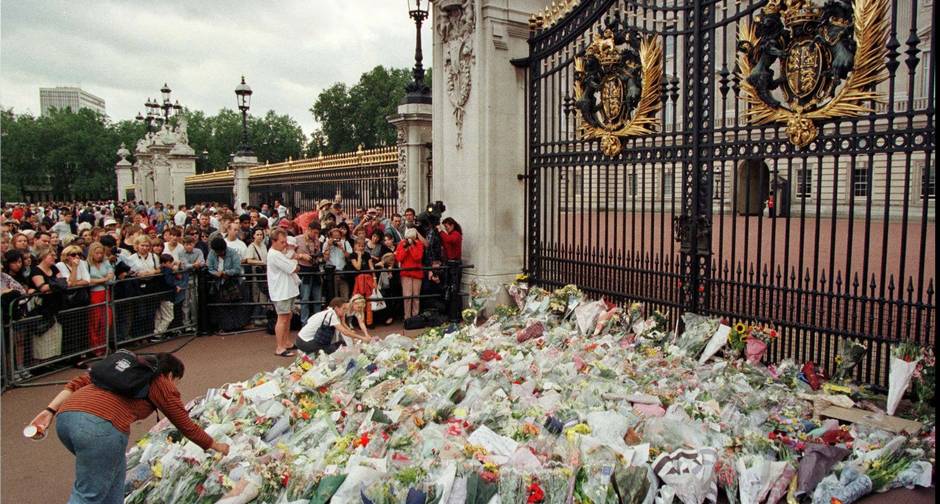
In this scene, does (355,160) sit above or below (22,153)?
below

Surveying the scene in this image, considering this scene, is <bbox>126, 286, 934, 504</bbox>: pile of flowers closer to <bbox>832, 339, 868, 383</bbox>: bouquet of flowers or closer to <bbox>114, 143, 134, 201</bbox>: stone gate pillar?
<bbox>832, 339, 868, 383</bbox>: bouquet of flowers

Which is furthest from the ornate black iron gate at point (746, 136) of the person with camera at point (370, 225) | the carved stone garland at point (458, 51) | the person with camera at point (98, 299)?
the person with camera at point (98, 299)

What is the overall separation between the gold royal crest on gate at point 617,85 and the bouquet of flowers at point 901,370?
3.52m

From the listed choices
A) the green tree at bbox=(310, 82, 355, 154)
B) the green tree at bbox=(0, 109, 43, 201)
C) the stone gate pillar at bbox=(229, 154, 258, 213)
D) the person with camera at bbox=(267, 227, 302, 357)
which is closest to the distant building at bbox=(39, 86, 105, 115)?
the green tree at bbox=(0, 109, 43, 201)

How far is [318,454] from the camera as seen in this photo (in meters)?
5.04

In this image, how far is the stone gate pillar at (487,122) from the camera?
9.78 m

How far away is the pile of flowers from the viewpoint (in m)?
4.52

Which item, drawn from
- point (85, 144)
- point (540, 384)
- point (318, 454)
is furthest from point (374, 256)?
point (85, 144)

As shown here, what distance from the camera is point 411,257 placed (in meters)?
10.5

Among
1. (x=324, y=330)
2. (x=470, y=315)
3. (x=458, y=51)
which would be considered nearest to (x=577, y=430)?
(x=324, y=330)

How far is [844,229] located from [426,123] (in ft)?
50.4

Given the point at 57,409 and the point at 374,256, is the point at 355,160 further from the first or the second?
the point at 57,409

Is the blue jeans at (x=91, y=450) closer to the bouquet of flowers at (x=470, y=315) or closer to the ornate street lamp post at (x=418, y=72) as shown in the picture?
the bouquet of flowers at (x=470, y=315)

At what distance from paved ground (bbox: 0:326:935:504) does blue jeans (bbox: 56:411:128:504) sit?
1320 millimetres
